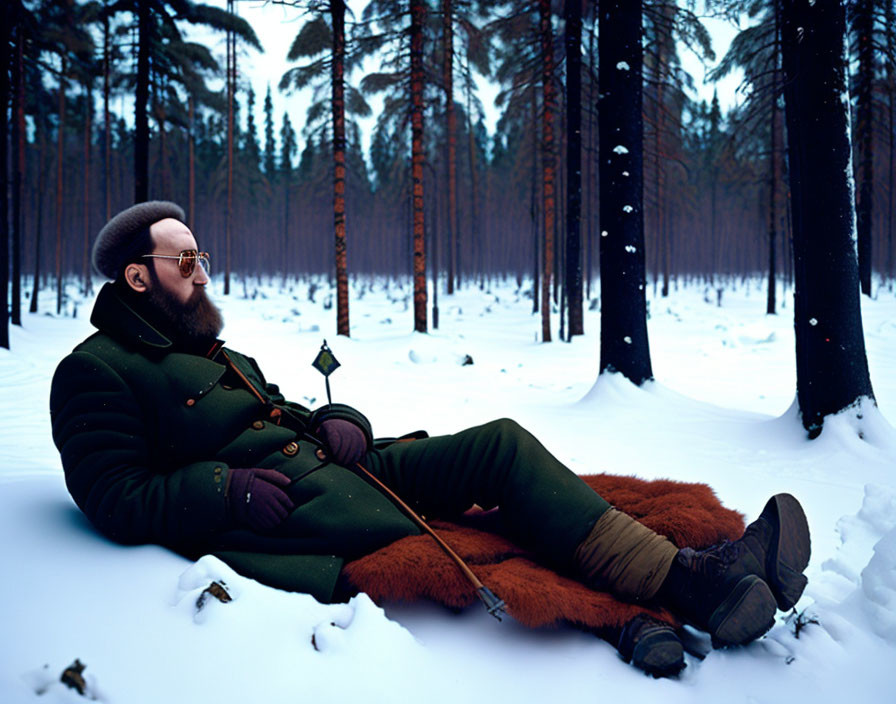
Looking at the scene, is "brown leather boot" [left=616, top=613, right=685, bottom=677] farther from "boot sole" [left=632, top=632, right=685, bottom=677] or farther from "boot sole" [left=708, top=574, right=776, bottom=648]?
"boot sole" [left=708, top=574, right=776, bottom=648]

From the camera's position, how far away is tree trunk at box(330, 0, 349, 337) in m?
11.6

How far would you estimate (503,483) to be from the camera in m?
2.27

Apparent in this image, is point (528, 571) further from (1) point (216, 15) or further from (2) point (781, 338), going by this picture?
(1) point (216, 15)

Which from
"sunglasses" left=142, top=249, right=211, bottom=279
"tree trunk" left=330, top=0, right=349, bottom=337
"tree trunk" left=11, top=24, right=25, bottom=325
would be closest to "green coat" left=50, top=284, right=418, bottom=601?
"sunglasses" left=142, top=249, right=211, bottom=279

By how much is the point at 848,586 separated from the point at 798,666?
80 cm

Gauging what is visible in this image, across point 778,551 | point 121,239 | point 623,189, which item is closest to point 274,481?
point 121,239

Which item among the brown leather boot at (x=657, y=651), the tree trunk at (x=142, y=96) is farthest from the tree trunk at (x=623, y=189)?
the tree trunk at (x=142, y=96)

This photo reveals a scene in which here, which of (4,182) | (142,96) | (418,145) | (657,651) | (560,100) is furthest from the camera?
(560,100)

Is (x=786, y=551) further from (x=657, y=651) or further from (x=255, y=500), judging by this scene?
(x=255, y=500)

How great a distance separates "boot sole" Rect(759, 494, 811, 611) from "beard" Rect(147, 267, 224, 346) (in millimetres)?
2229

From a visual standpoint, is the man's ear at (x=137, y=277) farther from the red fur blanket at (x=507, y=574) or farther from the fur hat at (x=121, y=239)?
the red fur blanket at (x=507, y=574)

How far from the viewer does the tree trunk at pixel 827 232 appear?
15.1 feet

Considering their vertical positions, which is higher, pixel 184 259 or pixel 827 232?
pixel 827 232

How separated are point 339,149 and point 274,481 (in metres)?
11.4
